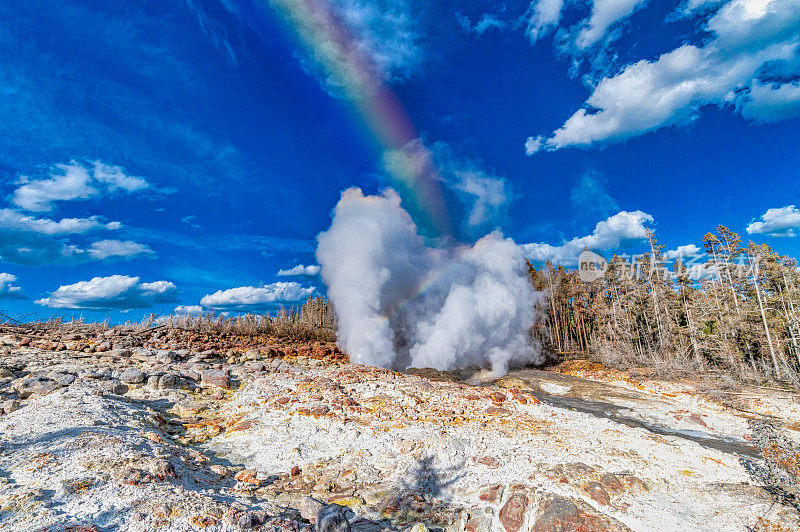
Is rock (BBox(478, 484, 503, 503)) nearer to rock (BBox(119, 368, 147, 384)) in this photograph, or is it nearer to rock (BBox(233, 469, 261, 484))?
rock (BBox(233, 469, 261, 484))

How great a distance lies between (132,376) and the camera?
9.46 metres

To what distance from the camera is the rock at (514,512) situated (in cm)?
436

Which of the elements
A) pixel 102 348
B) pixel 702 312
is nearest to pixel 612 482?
pixel 102 348

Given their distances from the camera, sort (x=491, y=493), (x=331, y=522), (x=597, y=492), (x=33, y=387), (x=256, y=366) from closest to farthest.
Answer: (x=331, y=522) → (x=597, y=492) → (x=491, y=493) → (x=33, y=387) → (x=256, y=366)

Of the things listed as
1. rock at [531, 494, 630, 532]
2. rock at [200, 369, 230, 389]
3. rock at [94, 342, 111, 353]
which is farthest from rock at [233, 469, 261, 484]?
rock at [94, 342, 111, 353]

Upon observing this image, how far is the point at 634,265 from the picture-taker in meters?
35.8

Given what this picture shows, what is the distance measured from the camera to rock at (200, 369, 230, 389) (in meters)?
10.0

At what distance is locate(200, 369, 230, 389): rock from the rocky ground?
0.04m

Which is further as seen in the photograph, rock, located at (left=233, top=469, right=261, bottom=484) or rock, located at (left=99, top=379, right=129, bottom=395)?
rock, located at (left=99, top=379, right=129, bottom=395)

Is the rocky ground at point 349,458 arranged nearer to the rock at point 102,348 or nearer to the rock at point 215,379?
the rock at point 215,379

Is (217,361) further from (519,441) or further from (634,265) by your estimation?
(634,265)

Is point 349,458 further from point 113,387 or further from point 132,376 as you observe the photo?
point 132,376

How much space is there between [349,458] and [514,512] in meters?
2.66

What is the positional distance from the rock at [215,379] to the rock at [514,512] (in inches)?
319
